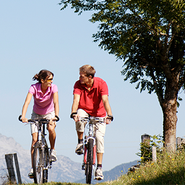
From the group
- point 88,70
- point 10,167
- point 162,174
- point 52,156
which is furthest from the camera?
point 10,167

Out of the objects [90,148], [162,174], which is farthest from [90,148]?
[162,174]

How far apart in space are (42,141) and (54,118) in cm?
76

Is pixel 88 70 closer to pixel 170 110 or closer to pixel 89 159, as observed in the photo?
pixel 89 159

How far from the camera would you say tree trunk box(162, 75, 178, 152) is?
15727 millimetres

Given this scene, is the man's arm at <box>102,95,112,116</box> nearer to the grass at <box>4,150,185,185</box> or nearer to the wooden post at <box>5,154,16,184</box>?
the grass at <box>4,150,185,185</box>

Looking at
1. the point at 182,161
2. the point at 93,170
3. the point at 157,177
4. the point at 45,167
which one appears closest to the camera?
the point at 93,170

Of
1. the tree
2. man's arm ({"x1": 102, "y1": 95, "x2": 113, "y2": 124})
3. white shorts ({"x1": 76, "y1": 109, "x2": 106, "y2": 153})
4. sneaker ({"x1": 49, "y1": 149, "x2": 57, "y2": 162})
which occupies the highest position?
the tree

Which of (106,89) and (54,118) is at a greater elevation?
(106,89)

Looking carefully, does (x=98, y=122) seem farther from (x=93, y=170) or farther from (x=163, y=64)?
(x=163, y=64)

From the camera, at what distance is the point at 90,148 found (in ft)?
22.4

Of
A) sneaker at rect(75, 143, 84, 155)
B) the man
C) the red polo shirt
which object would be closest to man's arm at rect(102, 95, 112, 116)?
the man

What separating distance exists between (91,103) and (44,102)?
1233mm

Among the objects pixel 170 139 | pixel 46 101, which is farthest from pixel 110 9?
pixel 46 101

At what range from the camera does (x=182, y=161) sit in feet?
29.5
